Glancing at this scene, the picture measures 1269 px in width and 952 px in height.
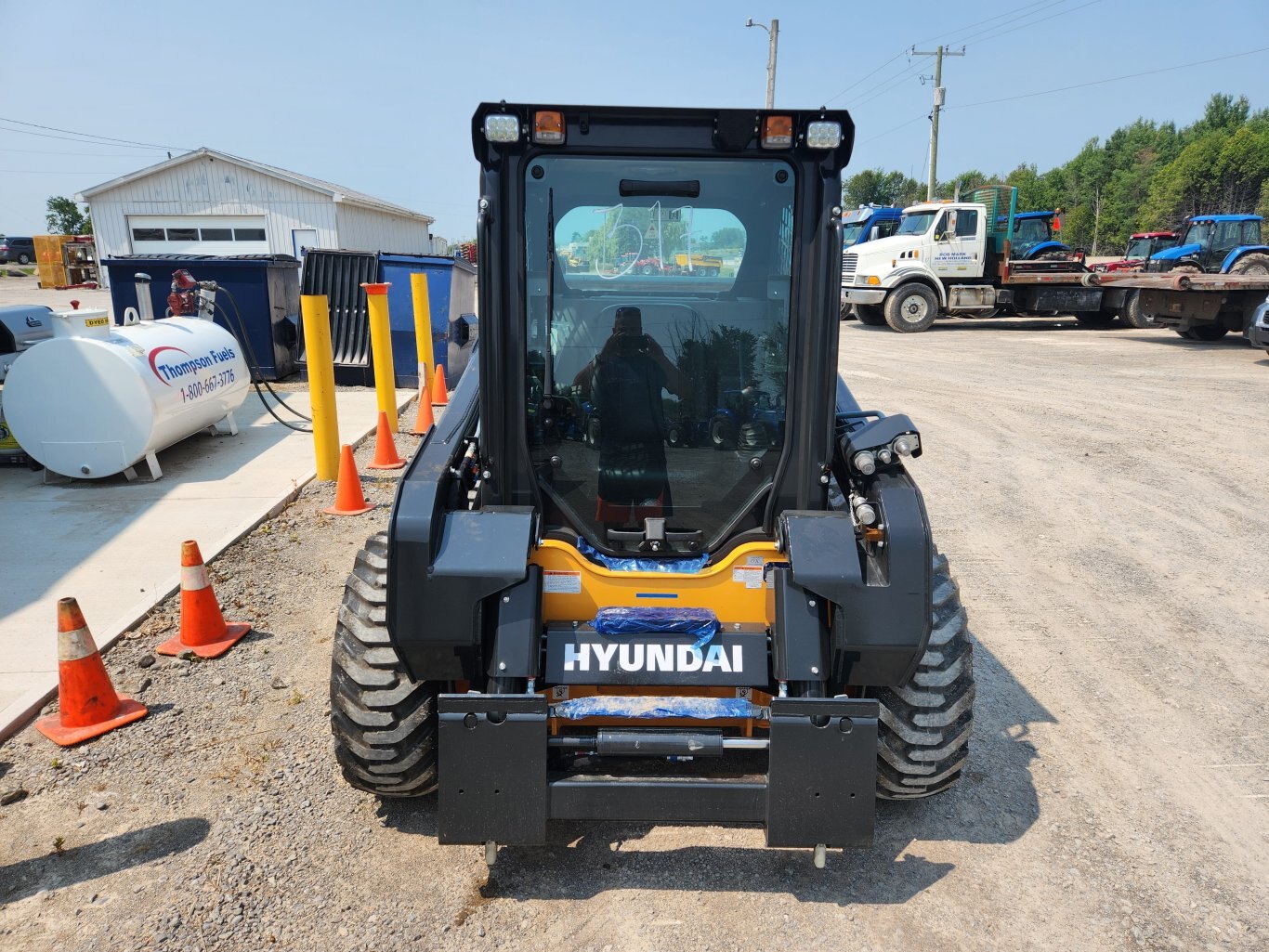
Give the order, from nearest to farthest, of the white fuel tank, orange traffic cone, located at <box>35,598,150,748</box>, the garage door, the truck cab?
orange traffic cone, located at <box>35,598,150,748</box>, the white fuel tank, the truck cab, the garage door

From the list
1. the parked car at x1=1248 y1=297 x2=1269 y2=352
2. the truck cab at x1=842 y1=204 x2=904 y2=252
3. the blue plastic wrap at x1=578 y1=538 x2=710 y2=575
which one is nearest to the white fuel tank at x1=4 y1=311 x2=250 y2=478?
the blue plastic wrap at x1=578 y1=538 x2=710 y2=575

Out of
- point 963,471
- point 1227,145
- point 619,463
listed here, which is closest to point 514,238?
point 619,463

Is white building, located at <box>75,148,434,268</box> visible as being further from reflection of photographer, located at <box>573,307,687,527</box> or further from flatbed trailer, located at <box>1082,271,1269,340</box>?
reflection of photographer, located at <box>573,307,687,527</box>

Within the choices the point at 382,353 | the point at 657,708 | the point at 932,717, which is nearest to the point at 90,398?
the point at 382,353

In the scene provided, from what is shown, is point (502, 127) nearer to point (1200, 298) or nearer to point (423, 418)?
point (423, 418)

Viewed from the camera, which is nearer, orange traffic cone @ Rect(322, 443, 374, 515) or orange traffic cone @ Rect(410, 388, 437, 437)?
orange traffic cone @ Rect(322, 443, 374, 515)

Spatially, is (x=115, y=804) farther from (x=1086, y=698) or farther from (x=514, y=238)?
(x=1086, y=698)

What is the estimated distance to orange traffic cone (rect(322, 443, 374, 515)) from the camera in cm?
667

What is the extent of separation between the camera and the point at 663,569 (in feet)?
9.97

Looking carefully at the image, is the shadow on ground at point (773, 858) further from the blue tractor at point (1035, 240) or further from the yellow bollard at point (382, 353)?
the blue tractor at point (1035, 240)

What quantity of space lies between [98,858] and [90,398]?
198 inches

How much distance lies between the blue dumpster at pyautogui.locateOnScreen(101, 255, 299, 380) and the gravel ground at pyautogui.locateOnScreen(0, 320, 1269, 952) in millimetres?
7245

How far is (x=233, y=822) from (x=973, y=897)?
8.35 feet

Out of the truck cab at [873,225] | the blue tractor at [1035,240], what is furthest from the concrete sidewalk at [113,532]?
the blue tractor at [1035,240]
